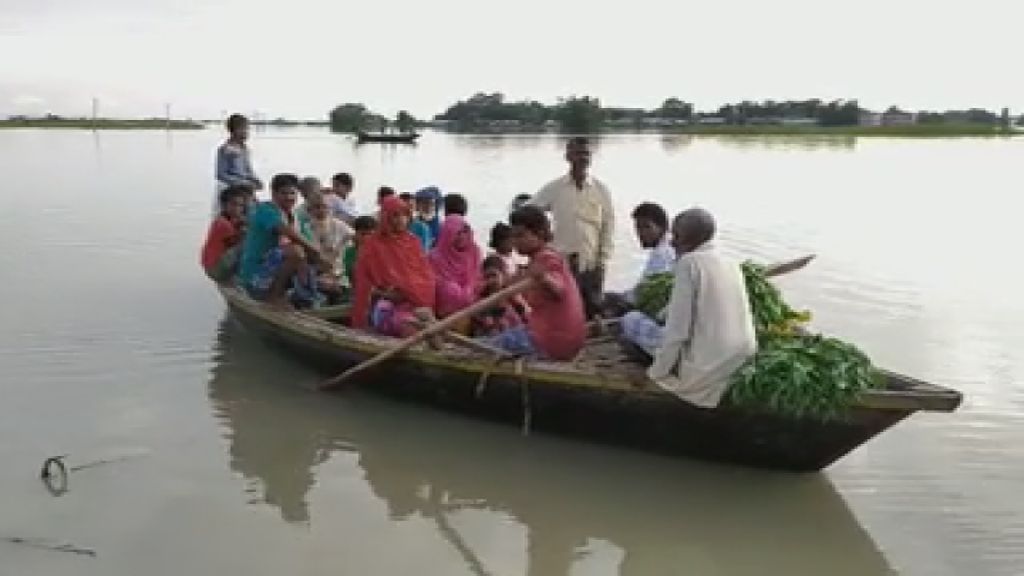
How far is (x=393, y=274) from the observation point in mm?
6480

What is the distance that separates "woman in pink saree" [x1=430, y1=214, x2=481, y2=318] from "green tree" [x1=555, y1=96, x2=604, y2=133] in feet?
257

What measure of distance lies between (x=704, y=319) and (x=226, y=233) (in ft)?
15.6

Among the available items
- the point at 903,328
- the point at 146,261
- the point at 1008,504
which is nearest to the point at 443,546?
the point at 1008,504

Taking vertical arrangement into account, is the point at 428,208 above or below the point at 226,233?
above

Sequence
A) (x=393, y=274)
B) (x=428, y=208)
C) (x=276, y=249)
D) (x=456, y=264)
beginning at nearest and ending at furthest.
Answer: (x=393, y=274)
(x=456, y=264)
(x=276, y=249)
(x=428, y=208)

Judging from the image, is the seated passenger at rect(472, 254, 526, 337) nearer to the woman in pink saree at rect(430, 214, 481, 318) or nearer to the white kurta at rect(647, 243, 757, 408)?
the woman in pink saree at rect(430, 214, 481, 318)

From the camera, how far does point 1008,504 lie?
5.00 m

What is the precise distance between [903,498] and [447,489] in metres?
2.21

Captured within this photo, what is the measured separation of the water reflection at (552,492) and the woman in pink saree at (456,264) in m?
0.85

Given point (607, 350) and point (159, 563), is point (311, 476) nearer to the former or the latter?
point (159, 563)

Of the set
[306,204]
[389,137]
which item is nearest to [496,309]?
[306,204]

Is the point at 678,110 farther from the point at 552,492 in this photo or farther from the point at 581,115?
the point at 552,492

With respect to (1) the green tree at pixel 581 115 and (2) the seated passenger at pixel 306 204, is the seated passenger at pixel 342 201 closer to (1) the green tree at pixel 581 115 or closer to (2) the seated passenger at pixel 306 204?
(2) the seated passenger at pixel 306 204

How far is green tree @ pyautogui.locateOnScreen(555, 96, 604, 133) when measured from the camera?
282 ft
